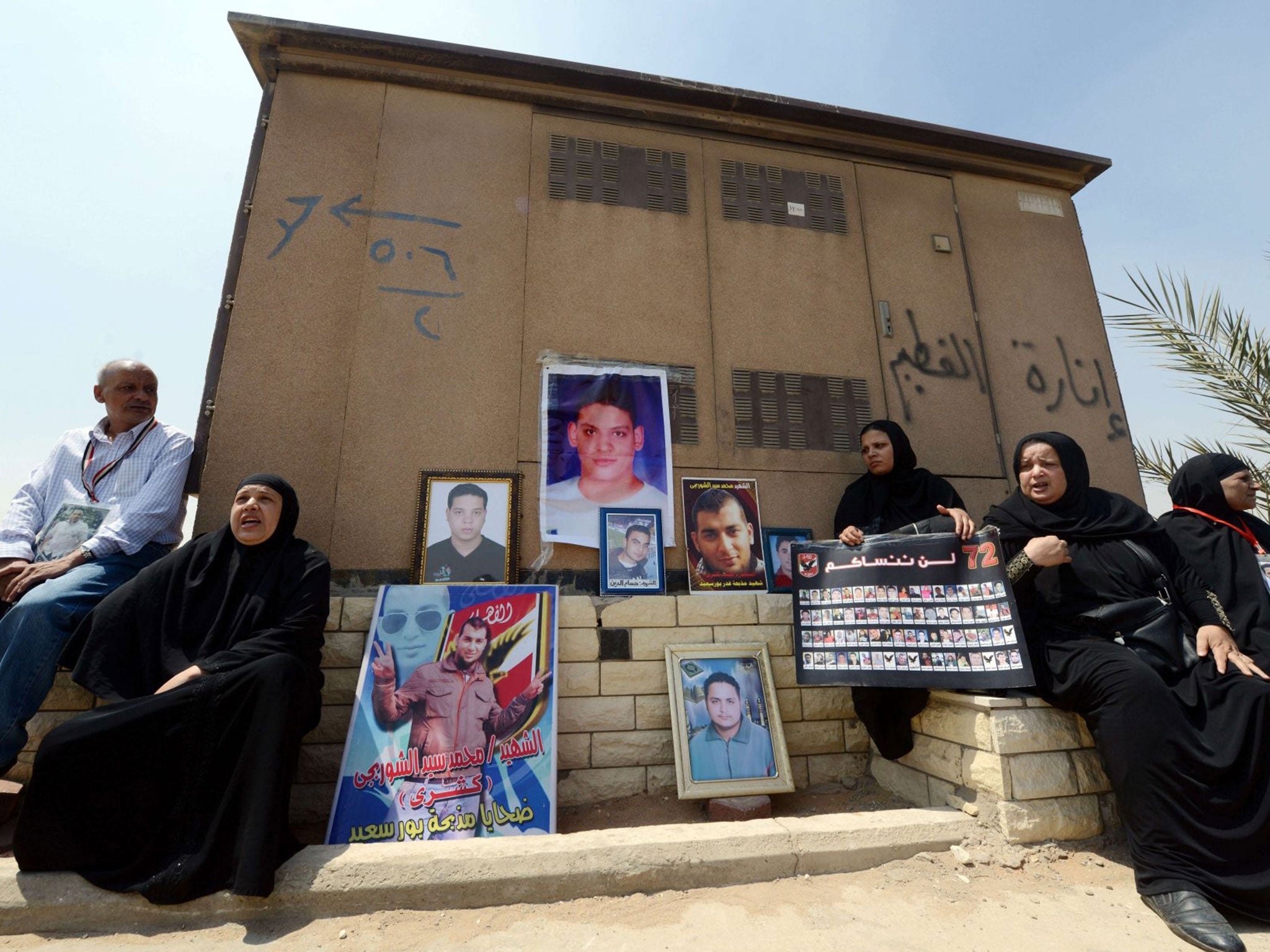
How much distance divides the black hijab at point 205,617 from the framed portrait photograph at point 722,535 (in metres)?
2.06

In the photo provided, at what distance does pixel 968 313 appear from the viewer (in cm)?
473

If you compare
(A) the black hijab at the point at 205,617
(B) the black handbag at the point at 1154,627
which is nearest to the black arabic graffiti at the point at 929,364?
(B) the black handbag at the point at 1154,627

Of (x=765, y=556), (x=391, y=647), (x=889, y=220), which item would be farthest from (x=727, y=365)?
(x=391, y=647)

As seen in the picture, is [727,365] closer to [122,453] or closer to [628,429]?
[628,429]

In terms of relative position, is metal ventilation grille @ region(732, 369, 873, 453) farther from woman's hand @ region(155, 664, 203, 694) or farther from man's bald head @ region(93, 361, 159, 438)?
man's bald head @ region(93, 361, 159, 438)

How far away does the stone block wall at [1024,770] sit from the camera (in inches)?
98.3

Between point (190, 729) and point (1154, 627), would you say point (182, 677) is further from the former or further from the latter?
point (1154, 627)

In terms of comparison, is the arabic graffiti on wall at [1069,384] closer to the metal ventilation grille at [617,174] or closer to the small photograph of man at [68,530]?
the metal ventilation grille at [617,174]

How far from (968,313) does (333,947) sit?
535 centimetres

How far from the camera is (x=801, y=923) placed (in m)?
2.01

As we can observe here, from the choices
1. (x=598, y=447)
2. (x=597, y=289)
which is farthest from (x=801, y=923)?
(x=597, y=289)

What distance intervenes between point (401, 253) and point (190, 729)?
2967 millimetres

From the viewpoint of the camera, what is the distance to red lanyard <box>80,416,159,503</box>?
122 inches

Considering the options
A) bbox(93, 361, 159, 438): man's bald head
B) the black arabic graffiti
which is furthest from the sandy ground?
the black arabic graffiti
